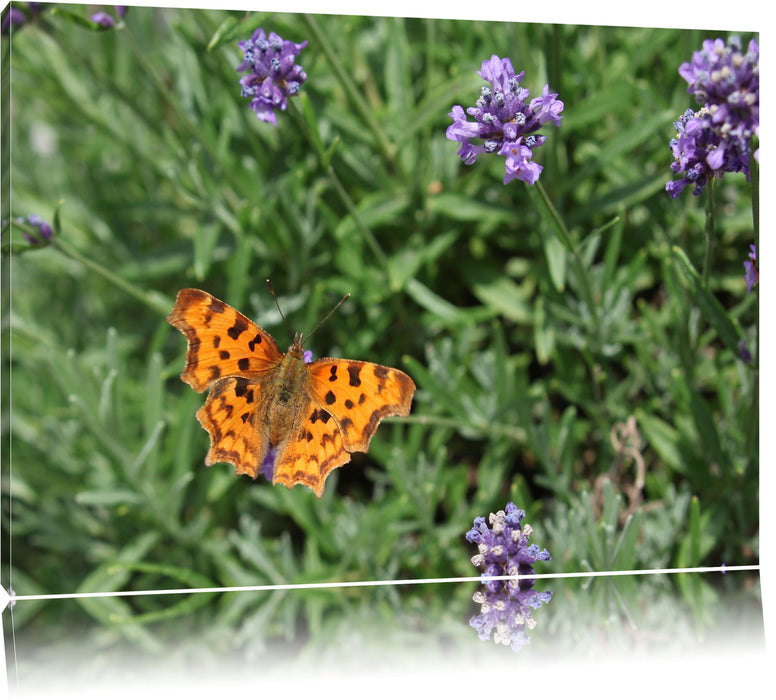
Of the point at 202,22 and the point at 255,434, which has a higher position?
the point at 202,22

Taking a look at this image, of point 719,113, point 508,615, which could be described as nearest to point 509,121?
point 719,113

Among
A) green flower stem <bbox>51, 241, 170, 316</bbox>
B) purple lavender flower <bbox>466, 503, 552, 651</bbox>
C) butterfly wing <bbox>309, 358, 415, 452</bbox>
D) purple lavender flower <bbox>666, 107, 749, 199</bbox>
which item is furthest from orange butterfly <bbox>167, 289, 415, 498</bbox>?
purple lavender flower <bbox>666, 107, 749, 199</bbox>

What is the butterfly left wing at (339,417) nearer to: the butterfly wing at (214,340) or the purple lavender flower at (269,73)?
the butterfly wing at (214,340)

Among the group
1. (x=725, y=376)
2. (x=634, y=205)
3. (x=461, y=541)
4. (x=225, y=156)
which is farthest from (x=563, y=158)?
(x=461, y=541)

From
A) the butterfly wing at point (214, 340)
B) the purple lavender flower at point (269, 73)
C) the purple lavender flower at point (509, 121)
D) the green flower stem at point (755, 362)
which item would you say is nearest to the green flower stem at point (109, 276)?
the butterfly wing at point (214, 340)

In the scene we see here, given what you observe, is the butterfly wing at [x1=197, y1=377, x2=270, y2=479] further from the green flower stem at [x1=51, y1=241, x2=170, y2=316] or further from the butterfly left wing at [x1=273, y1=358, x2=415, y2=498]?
the green flower stem at [x1=51, y1=241, x2=170, y2=316]

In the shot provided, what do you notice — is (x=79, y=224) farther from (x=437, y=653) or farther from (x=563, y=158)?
(x=437, y=653)
